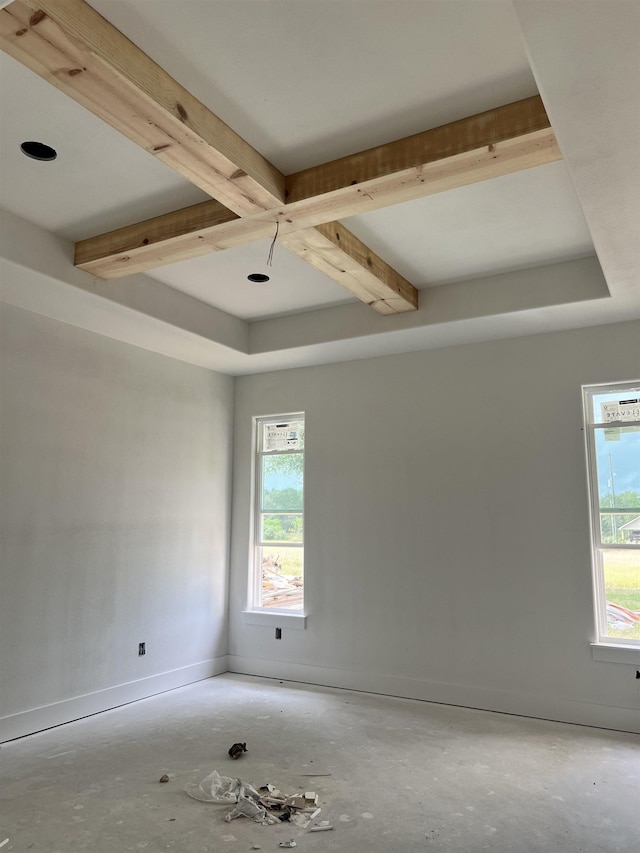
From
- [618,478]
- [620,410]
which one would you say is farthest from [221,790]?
[620,410]

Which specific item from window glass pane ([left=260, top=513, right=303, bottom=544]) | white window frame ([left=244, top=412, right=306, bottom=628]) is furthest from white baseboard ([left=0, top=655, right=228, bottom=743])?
window glass pane ([left=260, top=513, right=303, bottom=544])

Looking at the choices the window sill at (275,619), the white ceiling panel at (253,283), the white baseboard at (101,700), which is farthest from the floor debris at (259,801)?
the white ceiling panel at (253,283)

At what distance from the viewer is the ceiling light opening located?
286cm

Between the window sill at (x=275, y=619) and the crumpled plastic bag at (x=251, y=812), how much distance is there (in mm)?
2444

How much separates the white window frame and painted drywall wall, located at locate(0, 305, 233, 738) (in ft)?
0.91

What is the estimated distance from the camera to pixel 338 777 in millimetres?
3334

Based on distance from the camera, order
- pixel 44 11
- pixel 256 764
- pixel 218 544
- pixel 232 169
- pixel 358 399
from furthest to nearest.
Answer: pixel 218 544 → pixel 358 399 → pixel 256 764 → pixel 232 169 → pixel 44 11

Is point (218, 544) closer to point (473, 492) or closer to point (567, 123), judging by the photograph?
point (473, 492)

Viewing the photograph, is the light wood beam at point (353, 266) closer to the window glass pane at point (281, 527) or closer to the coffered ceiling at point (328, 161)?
the coffered ceiling at point (328, 161)

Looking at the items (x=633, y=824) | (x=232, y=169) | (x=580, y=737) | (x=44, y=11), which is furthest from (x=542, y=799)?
(x=44, y=11)

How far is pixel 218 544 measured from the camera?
590cm

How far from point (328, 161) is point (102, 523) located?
3.19 meters

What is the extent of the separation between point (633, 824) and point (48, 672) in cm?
361

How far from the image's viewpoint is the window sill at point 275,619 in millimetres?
5461
